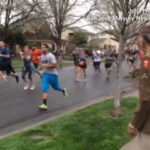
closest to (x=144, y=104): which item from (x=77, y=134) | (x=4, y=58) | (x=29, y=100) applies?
(x=77, y=134)

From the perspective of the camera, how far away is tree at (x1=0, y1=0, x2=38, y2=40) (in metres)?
21.9

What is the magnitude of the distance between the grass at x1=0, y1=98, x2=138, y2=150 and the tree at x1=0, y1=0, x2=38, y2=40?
57.8 feet

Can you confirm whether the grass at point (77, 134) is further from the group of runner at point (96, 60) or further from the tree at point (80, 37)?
the tree at point (80, 37)

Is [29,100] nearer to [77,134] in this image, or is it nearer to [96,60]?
[77,134]

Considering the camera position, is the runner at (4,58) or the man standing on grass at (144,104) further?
the runner at (4,58)

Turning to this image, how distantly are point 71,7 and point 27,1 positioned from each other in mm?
8350

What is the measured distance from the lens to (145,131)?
223cm

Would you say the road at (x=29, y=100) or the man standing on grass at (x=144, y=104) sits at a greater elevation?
the man standing on grass at (x=144, y=104)

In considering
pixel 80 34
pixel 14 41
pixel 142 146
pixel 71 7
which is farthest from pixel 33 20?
pixel 80 34

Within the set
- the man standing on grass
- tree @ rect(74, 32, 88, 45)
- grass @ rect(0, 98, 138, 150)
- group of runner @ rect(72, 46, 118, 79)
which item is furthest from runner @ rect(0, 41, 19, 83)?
tree @ rect(74, 32, 88, 45)

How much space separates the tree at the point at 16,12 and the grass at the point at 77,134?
1763 cm

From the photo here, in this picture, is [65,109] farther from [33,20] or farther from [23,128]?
[33,20]

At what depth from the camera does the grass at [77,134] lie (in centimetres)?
407

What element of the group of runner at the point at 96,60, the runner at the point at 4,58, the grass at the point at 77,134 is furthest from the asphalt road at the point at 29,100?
the group of runner at the point at 96,60
